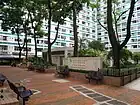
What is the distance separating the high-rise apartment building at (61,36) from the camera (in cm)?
5797

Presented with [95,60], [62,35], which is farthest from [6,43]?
[95,60]

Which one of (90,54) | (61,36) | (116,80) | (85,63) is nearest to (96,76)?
(116,80)

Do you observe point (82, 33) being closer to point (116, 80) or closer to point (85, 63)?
point (85, 63)

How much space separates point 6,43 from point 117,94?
51646 millimetres

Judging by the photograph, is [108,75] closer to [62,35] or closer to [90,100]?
[90,100]

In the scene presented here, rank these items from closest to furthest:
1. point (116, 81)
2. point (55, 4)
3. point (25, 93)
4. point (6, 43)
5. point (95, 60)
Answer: point (25, 93) < point (116, 81) < point (95, 60) < point (55, 4) < point (6, 43)

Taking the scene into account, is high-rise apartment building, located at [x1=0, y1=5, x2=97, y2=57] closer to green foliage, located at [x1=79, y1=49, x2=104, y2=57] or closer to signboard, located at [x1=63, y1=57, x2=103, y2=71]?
green foliage, located at [x1=79, y1=49, x2=104, y2=57]

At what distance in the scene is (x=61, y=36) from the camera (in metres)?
69.4

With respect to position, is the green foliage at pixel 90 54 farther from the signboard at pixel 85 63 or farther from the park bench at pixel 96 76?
the park bench at pixel 96 76

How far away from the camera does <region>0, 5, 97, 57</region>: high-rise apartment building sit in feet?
190

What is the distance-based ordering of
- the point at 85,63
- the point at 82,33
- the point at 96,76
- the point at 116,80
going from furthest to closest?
the point at 82,33
the point at 85,63
the point at 96,76
the point at 116,80

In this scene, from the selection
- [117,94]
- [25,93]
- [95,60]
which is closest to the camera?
[25,93]

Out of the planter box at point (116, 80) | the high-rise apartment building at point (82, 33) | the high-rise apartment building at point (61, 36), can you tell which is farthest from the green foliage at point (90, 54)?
the high-rise apartment building at point (82, 33)

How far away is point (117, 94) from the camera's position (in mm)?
10695
